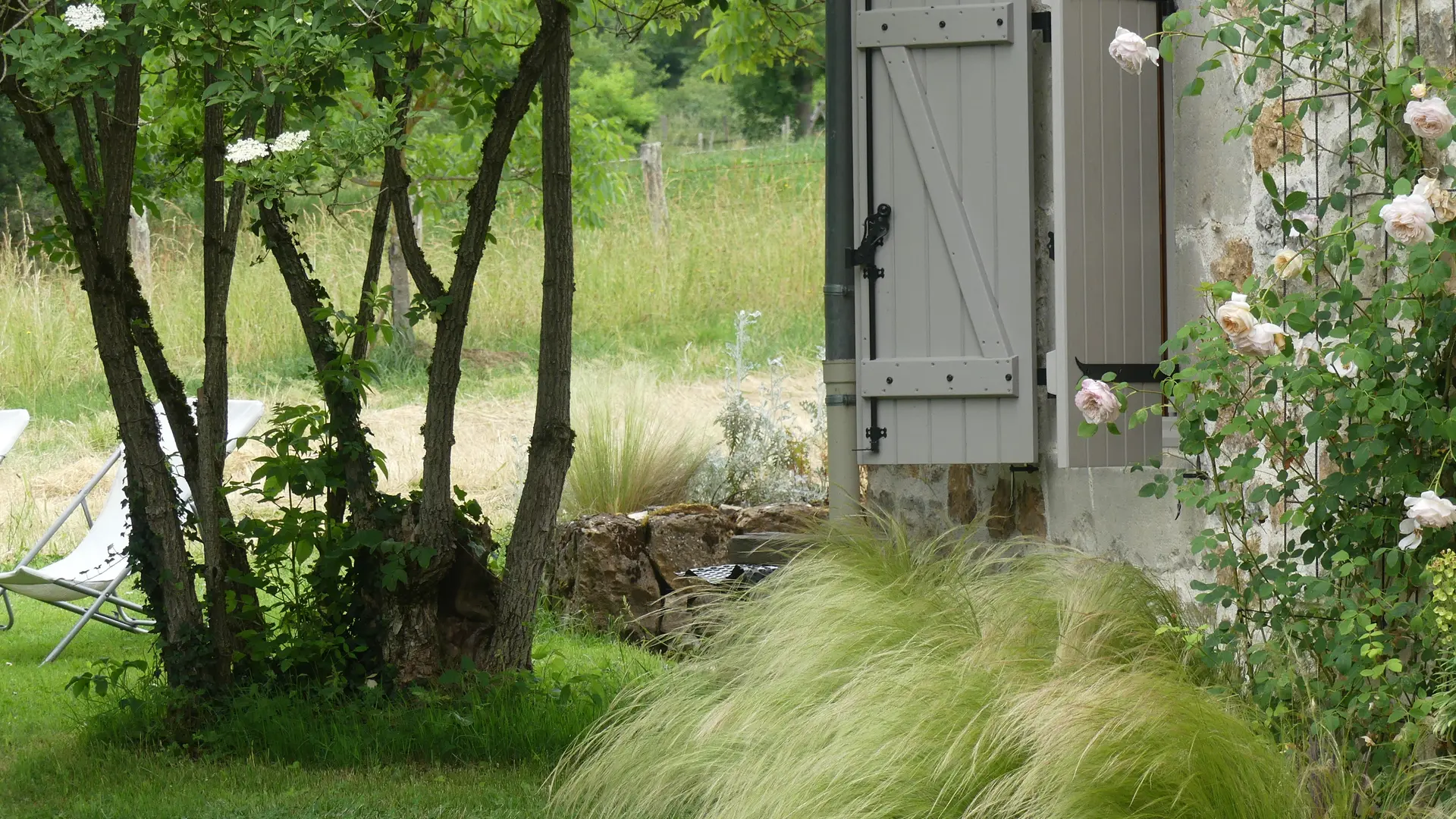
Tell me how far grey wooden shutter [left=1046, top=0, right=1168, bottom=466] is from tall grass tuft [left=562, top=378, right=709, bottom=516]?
119 inches

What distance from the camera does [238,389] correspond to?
453 inches

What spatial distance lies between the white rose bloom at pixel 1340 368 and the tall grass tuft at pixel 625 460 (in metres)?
4.05

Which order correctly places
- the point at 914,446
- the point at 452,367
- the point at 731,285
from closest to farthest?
1. the point at 452,367
2. the point at 914,446
3. the point at 731,285

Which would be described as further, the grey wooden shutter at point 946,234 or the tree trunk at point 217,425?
the grey wooden shutter at point 946,234

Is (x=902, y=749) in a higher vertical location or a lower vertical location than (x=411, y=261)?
lower

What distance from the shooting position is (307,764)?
3.77m

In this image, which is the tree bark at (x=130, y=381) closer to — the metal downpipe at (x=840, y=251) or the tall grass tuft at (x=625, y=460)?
the metal downpipe at (x=840, y=251)

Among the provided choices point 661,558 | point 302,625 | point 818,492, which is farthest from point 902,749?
point 818,492

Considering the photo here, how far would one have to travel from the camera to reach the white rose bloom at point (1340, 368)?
104 inches

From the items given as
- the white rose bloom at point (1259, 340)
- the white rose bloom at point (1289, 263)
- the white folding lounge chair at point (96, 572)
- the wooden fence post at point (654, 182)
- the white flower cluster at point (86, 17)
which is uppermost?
the wooden fence post at point (654, 182)

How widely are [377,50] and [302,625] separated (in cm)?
166

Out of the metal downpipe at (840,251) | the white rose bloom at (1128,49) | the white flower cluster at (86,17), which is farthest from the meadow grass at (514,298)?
the white rose bloom at (1128,49)

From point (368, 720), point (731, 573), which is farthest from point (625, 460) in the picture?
point (368, 720)

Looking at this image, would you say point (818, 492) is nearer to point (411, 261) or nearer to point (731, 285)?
point (411, 261)
